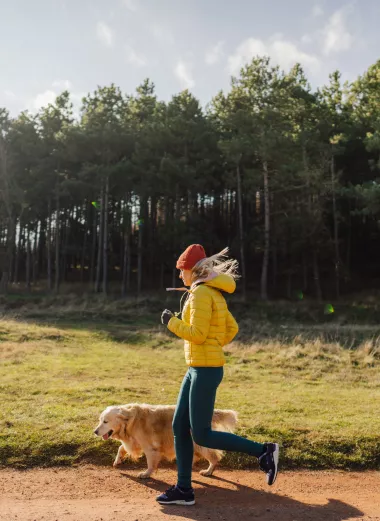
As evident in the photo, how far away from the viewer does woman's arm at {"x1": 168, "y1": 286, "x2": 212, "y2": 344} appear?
4496 mm

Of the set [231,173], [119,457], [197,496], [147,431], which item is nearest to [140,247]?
[231,173]

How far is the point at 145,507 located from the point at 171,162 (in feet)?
102

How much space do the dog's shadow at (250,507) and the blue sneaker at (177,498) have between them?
0.14 ft

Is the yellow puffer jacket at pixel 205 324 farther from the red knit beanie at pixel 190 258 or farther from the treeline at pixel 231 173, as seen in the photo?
the treeline at pixel 231 173

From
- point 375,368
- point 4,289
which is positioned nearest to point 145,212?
point 4,289

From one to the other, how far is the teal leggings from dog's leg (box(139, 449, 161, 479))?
98cm

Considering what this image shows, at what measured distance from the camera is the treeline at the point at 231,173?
3366cm

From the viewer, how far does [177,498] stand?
4.72 metres

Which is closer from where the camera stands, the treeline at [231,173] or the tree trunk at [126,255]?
the treeline at [231,173]

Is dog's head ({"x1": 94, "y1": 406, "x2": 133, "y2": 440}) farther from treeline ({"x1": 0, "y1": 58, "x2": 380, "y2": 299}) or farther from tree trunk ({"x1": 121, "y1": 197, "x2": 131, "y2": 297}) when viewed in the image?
tree trunk ({"x1": 121, "y1": 197, "x2": 131, "y2": 297})

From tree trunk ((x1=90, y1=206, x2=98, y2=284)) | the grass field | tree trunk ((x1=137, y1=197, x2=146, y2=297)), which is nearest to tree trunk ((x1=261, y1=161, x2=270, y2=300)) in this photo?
tree trunk ((x1=137, y1=197, x2=146, y2=297))

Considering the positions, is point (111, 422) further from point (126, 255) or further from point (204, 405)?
point (126, 255)

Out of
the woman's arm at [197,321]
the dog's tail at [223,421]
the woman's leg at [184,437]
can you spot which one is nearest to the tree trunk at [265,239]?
the dog's tail at [223,421]

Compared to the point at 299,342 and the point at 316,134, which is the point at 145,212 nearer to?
the point at 316,134
